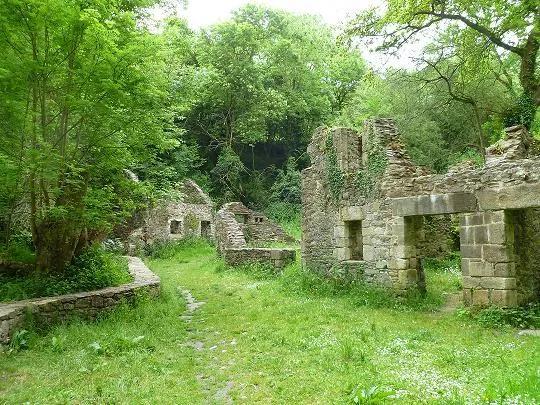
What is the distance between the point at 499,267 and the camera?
7.77 metres

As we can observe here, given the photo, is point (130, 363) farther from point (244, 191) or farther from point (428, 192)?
point (244, 191)

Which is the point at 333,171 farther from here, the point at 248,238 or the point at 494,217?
the point at 248,238

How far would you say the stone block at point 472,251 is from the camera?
8.05 m

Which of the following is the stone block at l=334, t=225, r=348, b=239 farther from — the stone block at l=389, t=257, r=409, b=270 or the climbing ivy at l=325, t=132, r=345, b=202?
the stone block at l=389, t=257, r=409, b=270

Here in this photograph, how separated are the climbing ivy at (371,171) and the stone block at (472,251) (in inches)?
97.9

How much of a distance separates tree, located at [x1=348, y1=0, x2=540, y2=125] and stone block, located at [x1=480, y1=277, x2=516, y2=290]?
7691 millimetres

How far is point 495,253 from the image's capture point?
7801 mm

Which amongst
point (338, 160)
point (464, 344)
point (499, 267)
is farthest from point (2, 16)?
point (499, 267)

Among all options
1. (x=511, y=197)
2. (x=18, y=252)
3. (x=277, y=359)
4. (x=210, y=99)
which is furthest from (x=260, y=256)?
(x=210, y=99)

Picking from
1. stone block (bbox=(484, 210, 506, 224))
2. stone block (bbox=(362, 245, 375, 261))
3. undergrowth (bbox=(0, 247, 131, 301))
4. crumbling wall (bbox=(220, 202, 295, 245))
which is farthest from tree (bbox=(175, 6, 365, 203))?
stone block (bbox=(484, 210, 506, 224))

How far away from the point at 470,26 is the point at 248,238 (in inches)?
549

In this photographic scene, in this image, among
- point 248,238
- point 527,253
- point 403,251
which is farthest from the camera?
point 248,238

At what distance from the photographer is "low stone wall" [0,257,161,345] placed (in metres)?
6.71

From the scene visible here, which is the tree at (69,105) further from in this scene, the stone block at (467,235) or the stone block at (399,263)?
the stone block at (467,235)
